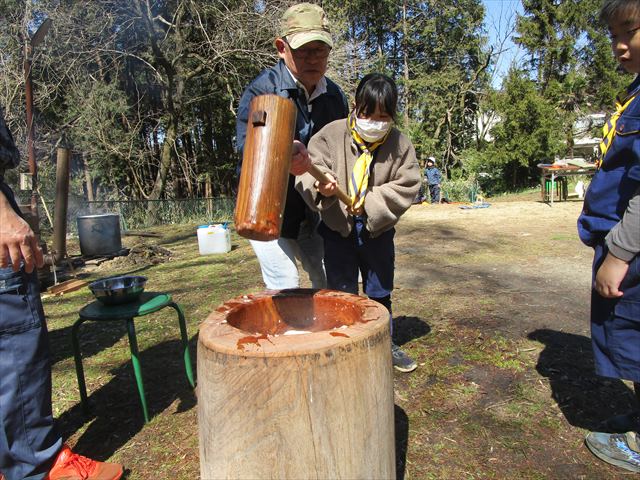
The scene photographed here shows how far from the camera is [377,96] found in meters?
2.14

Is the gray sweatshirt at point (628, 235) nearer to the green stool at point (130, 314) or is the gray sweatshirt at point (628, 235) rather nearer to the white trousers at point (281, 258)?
the white trousers at point (281, 258)

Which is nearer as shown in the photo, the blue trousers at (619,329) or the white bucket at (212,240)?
the blue trousers at (619,329)

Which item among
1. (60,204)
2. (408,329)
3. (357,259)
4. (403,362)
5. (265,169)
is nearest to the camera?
(265,169)

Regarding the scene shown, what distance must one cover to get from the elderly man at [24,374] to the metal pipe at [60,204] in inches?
205

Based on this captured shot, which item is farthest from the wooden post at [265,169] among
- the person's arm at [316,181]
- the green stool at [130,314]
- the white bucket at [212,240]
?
the white bucket at [212,240]

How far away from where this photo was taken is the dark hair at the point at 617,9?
5.16ft

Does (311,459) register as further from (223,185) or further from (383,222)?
(223,185)

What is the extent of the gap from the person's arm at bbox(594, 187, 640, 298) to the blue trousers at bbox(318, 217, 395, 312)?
1.04 m

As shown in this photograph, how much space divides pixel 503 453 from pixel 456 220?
8.70 m

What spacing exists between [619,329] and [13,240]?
2.31 metres

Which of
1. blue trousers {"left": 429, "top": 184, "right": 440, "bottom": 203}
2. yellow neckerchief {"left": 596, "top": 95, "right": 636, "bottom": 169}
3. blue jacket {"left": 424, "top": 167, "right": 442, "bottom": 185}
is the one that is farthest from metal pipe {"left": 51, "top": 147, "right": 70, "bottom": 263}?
blue trousers {"left": 429, "top": 184, "right": 440, "bottom": 203}

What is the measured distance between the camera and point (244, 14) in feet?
37.2

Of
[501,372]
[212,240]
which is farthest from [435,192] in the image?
[501,372]

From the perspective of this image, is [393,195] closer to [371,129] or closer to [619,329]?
[371,129]
